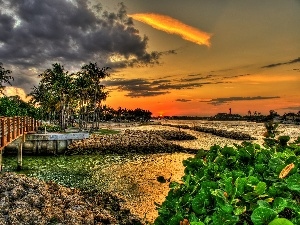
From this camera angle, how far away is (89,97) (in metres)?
68.2

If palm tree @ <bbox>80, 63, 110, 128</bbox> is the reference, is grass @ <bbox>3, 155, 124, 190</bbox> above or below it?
below

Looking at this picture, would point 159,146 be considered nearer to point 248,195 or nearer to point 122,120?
point 248,195

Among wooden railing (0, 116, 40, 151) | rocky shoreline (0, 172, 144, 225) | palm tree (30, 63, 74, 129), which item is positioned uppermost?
→ palm tree (30, 63, 74, 129)

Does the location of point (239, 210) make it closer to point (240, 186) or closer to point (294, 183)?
point (240, 186)

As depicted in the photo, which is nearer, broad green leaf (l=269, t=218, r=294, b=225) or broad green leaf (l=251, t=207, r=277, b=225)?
broad green leaf (l=269, t=218, r=294, b=225)

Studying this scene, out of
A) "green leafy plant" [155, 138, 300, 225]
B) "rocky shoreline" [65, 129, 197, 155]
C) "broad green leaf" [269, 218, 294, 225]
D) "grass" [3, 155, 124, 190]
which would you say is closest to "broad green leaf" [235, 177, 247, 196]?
"green leafy plant" [155, 138, 300, 225]

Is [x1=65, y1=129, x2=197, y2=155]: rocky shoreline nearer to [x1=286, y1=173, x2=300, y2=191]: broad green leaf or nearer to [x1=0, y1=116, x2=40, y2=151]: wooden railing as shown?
[x1=0, y1=116, x2=40, y2=151]: wooden railing

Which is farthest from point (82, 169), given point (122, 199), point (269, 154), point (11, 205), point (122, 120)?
point (122, 120)

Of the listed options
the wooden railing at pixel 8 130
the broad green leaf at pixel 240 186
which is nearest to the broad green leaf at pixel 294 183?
the broad green leaf at pixel 240 186

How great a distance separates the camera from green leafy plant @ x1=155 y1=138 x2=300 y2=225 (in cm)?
169

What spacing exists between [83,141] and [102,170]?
13.4m

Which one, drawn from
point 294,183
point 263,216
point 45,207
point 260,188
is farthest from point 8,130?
point 263,216

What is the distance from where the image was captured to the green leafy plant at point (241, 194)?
1.69 metres

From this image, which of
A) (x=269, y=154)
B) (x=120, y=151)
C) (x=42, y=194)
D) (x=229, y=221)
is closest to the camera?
(x=229, y=221)
